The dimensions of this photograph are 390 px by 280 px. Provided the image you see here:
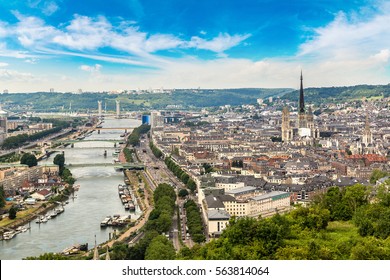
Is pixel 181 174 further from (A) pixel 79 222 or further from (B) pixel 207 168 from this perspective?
(A) pixel 79 222

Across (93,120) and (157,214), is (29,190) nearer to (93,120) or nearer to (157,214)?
(157,214)

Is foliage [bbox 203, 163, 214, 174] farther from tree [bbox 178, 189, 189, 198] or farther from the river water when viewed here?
tree [bbox 178, 189, 189, 198]

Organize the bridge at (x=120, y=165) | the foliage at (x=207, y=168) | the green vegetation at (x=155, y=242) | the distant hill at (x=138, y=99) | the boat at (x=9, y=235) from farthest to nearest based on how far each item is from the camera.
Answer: the distant hill at (x=138, y=99), the bridge at (x=120, y=165), the foliage at (x=207, y=168), the boat at (x=9, y=235), the green vegetation at (x=155, y=242)

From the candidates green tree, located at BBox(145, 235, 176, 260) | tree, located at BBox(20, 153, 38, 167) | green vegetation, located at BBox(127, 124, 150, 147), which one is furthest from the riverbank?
green vegetation, located at BBox(127, 124, 150, 147)

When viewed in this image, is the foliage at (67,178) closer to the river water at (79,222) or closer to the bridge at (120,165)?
the river water at (79,222)

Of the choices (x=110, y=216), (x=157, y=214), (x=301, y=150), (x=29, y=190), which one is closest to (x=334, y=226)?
(x=157, y=214)

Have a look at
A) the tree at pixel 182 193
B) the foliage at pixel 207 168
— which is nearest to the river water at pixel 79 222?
the tree at pixel 182 193

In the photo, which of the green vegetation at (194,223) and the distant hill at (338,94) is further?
the distant hill at (338,94)
